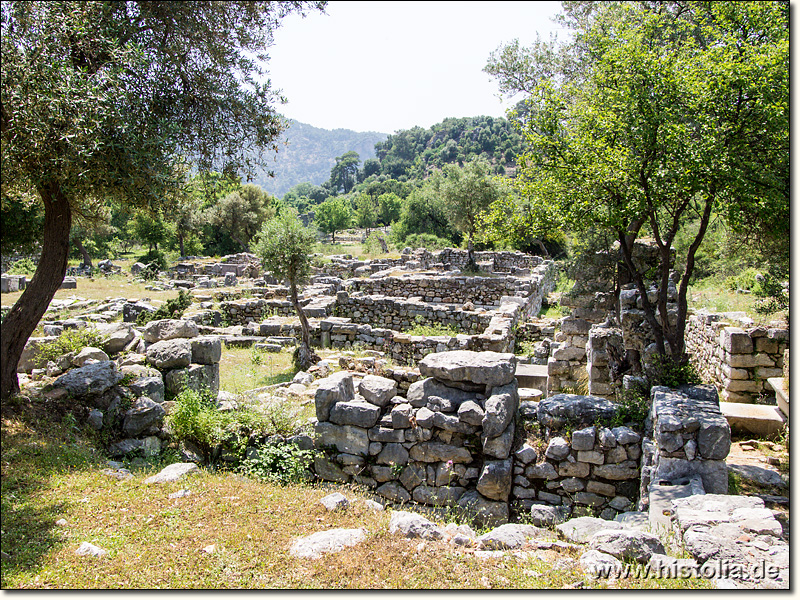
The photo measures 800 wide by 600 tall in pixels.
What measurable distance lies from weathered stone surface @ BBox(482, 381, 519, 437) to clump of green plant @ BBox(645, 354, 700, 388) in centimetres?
242

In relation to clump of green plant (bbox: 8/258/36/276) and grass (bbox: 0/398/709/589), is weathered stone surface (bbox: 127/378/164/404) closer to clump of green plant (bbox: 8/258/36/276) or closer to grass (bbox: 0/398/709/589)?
grass (bbox: 0/398/709/589)

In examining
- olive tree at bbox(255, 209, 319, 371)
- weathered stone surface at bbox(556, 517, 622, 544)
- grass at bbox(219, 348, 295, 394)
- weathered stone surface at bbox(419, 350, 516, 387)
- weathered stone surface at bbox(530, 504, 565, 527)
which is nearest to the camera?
weathered stone surface at bbox(556, 517, 622, 544)

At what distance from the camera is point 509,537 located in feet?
16.2

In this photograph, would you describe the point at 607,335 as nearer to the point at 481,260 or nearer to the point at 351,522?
the point at 351,522

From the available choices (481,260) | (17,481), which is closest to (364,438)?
(17,481)

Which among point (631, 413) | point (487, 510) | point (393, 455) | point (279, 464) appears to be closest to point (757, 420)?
point (631, 413)

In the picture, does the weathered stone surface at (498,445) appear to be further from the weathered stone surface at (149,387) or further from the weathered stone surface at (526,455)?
→ the weathered stone surface at (149,387)

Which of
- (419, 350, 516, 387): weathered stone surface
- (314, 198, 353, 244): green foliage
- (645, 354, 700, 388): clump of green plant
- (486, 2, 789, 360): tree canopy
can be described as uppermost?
(314, 198, 353, 244): green foliage

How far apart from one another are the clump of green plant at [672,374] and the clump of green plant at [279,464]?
523 cm

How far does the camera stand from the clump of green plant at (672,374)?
728cm

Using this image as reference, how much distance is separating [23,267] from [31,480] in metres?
34.2

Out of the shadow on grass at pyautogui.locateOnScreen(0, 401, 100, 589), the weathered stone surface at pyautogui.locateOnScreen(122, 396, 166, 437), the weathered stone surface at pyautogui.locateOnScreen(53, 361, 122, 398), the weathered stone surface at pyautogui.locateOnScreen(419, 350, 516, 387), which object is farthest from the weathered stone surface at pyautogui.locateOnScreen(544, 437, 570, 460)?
the weathered stone surface at pyautogui.locateOnScreen(53, 361, 122, 398)

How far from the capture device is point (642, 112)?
7.46 meters

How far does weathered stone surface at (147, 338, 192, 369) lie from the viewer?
907cm
